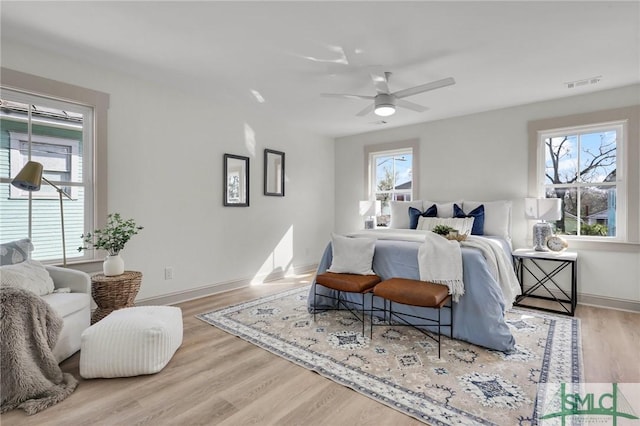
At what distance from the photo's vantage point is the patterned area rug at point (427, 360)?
1.79m

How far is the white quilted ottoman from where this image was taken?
2014 mm

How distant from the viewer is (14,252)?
238 centimetres

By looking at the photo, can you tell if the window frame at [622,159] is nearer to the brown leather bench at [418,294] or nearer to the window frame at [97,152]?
the brown leather bench at [418,294]

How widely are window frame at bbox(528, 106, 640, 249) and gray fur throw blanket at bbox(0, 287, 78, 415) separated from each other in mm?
4969

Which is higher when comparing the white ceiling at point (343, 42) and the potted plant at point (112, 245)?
the white ceiling at point (343, 42)

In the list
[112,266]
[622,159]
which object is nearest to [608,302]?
[622,159]

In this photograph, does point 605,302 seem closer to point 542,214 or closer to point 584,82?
point 542,214

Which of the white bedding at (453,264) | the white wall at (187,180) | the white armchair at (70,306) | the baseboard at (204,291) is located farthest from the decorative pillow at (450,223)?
the white armchair at (70,306)

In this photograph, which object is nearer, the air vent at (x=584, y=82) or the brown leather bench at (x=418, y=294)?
the brown leather bench at (x=418, y=294)

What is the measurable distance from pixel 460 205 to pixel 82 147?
432 centimetres

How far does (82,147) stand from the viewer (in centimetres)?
303

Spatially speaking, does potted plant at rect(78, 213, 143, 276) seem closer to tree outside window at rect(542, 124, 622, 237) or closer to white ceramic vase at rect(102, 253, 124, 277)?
white ceramic vase at rect(102, 253, 124, 277)

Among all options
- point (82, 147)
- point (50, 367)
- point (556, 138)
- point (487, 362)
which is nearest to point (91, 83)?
point (82, 147)

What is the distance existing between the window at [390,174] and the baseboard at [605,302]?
2417 millimetres
